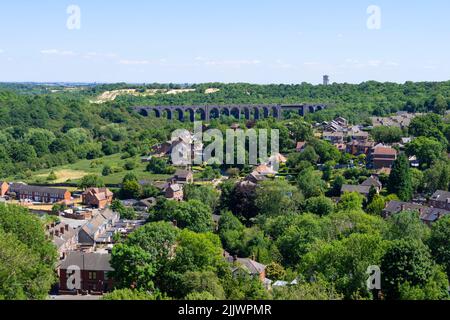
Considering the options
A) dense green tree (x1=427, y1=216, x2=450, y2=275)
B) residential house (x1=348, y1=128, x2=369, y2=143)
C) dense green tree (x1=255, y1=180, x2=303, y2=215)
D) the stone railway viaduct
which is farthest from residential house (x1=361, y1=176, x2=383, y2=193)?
the stone railway viaduct

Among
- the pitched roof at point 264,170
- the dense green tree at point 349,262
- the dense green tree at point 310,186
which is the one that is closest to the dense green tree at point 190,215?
the dense green tree at point 310,186

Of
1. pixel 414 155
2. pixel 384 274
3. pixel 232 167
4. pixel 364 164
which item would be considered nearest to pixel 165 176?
pixel 232 167

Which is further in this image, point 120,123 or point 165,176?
point 120,123

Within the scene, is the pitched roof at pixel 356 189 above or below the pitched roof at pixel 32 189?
above

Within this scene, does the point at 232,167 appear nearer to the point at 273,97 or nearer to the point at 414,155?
the point at 414,155

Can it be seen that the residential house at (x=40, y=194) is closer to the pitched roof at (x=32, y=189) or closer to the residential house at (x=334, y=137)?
the pitched roof at (x=32, y=189)

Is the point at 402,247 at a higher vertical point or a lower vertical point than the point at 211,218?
higher

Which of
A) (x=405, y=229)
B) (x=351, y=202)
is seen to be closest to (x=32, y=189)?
(x=351, y=202)
